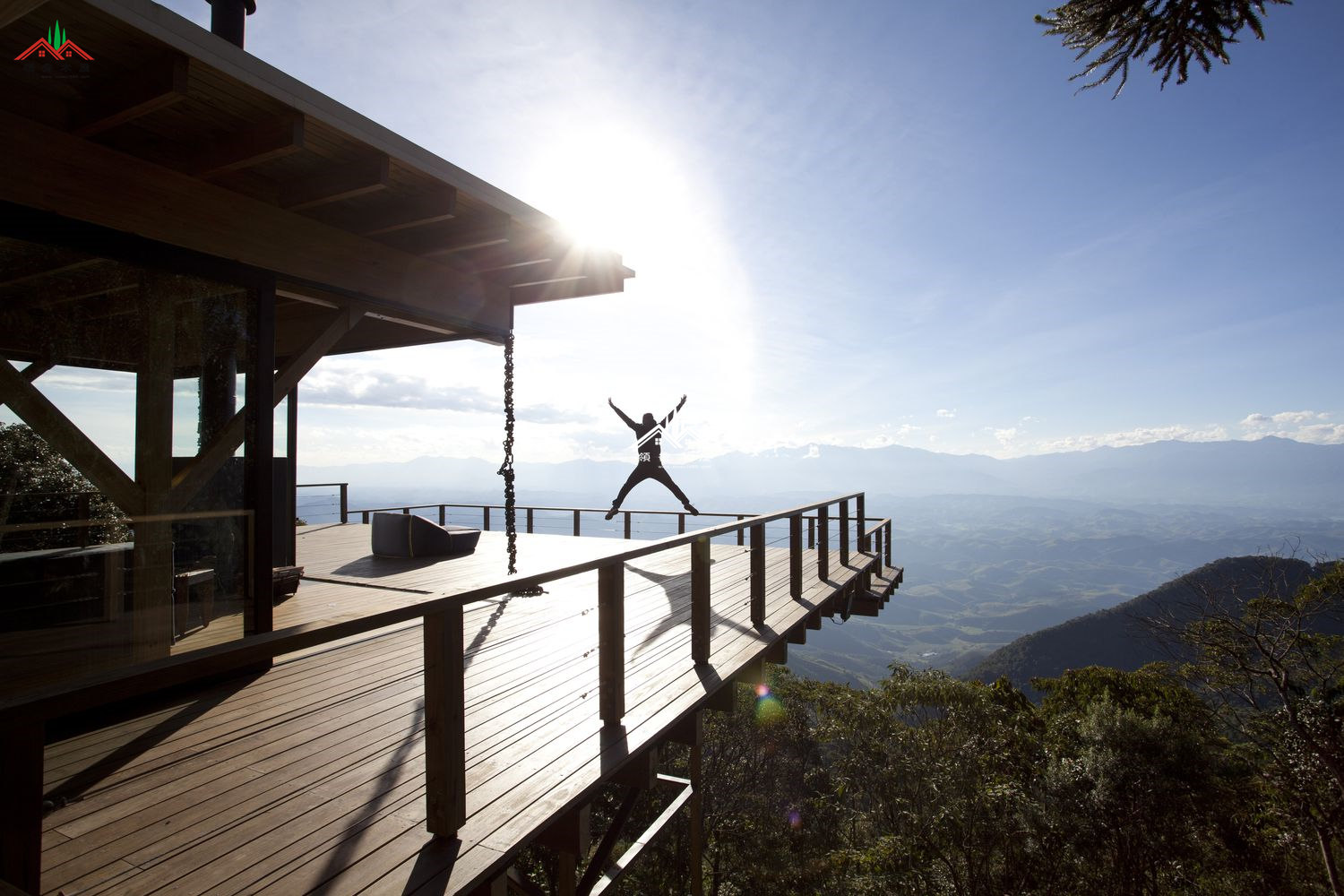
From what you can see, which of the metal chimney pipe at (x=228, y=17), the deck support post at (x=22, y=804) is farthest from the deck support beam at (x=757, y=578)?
the metal chimney pipe at (x=228, y=17)

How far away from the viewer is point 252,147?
326cm

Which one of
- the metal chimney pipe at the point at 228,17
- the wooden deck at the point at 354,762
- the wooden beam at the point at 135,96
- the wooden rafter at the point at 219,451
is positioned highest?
the metal chimney pipe at the point at 228,17

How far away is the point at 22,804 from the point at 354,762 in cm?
187

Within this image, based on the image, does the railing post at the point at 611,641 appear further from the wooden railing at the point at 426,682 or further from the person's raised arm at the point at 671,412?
the person's raised arm at the point at 671,412

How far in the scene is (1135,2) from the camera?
12.4ft

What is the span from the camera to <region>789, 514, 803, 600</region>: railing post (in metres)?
6.04

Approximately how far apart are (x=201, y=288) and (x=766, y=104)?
19.7ft

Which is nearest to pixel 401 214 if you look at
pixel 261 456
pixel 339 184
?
pixel 339 184

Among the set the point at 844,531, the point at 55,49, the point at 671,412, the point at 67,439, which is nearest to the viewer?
the point at 55,49

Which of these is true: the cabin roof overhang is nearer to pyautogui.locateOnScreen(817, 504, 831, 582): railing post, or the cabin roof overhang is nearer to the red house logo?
the red house logo

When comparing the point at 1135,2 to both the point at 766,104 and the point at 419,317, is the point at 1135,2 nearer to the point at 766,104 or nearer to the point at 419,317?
the point at 766,104

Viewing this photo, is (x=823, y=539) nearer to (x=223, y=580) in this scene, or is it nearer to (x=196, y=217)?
(x=223, y=580)

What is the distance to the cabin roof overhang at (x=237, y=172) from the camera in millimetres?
2689

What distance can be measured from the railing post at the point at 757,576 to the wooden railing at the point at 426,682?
5 centimetres
